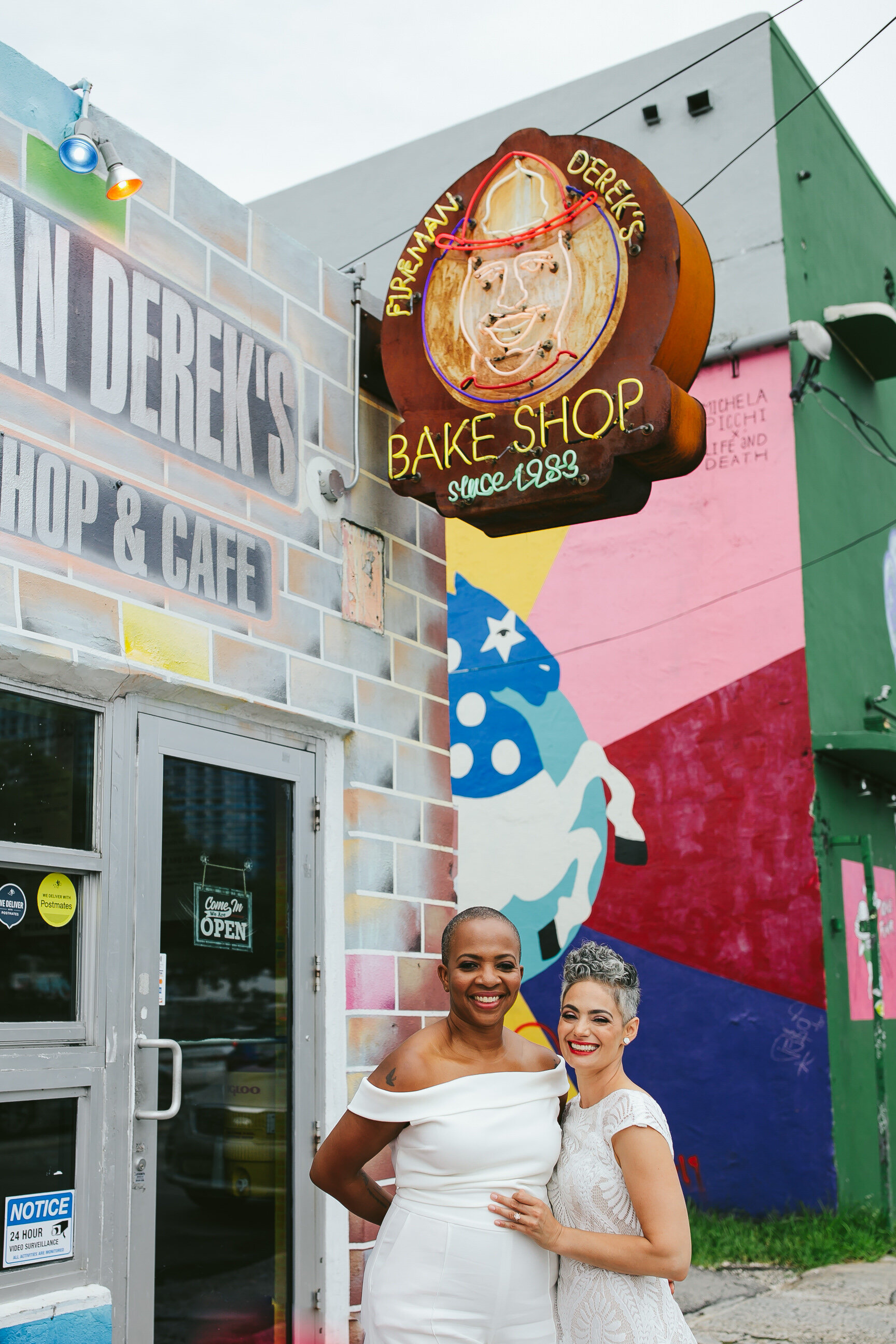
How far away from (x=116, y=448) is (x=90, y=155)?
0.82 meters

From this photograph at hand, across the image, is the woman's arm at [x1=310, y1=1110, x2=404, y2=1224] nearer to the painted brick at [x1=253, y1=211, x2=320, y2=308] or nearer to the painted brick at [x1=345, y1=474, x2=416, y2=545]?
the painted brick at [x1=345, y1=474, x2=416, y2=545]

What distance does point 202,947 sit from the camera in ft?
13.1

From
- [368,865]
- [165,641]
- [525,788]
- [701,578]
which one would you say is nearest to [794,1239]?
[525,788]

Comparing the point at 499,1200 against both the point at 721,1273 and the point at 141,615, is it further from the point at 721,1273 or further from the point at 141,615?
the point at 721,1273

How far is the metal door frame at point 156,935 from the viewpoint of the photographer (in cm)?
358

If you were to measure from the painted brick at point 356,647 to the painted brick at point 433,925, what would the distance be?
2.92 feet

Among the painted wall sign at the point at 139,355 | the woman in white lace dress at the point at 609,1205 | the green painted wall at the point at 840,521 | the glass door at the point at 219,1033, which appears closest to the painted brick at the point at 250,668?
the glass door at the point at 219,1033

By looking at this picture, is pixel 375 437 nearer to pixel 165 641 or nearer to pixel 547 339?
pixel 547 339

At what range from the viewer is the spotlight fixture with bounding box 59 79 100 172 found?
3.66 metres

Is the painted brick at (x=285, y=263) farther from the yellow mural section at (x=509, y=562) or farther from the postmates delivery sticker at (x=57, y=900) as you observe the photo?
the yellow mural section at (x=509, y=562)

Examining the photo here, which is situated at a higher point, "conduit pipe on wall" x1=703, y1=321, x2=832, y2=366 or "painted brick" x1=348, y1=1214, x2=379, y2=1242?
"conduit pipe on wall" x1=703, y1=321, x2=832, y2=366

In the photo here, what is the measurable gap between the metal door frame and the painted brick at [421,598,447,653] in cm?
80

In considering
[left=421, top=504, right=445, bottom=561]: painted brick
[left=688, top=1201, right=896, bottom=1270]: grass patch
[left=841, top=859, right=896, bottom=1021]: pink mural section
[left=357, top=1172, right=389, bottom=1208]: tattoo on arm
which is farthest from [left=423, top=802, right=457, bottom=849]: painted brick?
[left=841, top=859, right=896, bottom=1021]: pink mural section

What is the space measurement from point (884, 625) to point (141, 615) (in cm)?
868
